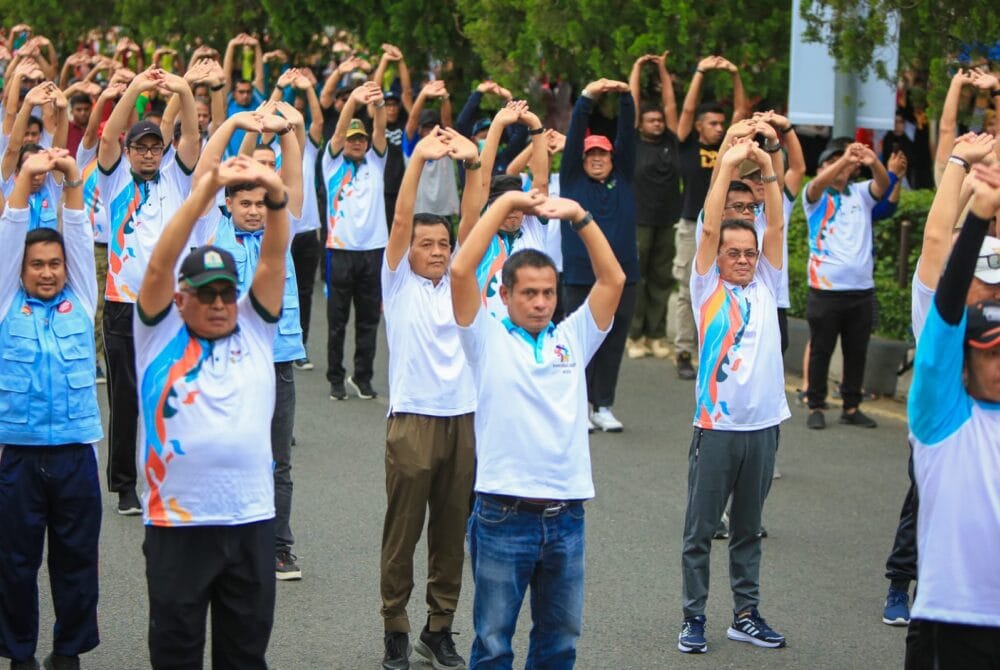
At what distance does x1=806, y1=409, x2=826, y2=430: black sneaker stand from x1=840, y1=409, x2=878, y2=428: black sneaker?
0.66 feet

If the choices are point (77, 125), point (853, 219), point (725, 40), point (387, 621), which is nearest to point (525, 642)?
point (387, 621)

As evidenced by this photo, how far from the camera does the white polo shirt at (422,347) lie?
21.6 feet

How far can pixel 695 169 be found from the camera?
41.4 feet

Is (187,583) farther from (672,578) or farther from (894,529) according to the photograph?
(894,529)

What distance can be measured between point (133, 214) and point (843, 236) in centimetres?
504

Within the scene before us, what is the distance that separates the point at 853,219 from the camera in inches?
420

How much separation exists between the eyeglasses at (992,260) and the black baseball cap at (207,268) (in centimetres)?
275

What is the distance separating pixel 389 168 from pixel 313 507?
629cm

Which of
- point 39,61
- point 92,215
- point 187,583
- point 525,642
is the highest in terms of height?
point 39,61

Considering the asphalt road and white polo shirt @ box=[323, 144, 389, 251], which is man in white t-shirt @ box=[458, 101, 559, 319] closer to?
the asphalt road

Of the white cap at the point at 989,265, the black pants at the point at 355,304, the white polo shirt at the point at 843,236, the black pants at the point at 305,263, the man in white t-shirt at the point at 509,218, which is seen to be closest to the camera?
the white cap at the point at 989,265

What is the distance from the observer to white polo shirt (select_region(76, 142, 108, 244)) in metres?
9.48

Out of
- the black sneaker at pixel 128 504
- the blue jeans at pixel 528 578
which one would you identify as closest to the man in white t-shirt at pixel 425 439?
the blue jeans at pixel 528 578

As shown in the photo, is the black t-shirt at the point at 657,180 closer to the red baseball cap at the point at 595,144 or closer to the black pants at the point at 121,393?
the red baseball cap at the point at 595,144
